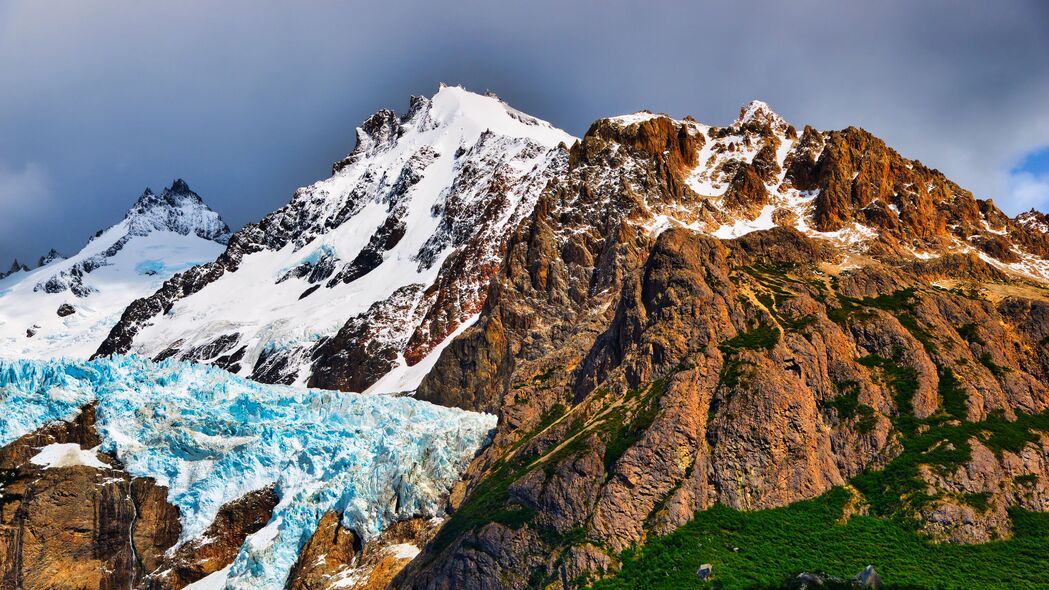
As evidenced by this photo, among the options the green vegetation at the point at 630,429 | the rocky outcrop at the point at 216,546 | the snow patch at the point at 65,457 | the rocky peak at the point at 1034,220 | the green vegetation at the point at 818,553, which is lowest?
the green vegetation at the point at 818,553

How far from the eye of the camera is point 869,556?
76.7 meters

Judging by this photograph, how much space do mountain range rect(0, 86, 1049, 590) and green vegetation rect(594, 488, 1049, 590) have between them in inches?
9.4

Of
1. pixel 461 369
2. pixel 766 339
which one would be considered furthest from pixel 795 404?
pixel 461 369

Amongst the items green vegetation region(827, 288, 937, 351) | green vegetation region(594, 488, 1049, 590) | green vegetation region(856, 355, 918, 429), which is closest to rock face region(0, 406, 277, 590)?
green vegetation region(594, 488, 1049, 590)

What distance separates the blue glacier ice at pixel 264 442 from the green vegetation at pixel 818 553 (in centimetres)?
3732

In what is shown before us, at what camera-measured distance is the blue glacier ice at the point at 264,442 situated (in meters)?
114

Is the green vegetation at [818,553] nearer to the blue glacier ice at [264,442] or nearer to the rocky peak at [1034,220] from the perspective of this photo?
the blue glacier ice at [264,442]

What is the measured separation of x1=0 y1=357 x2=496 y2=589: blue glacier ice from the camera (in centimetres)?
11362

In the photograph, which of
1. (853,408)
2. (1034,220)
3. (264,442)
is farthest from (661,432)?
(1034,220)

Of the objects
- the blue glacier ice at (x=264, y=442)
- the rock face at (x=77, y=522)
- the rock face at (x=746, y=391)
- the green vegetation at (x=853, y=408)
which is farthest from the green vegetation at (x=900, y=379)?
the rock face at (x=77, y=522)

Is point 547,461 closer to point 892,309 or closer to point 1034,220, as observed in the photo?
point 892,309

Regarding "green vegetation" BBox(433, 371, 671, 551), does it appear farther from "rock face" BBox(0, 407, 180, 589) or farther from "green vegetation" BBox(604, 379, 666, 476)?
"rock face" BBox(0, 407, 180, 589)

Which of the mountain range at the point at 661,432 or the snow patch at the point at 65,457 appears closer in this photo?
the mountain range at the point at 661,432

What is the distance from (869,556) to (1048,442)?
22220mm
